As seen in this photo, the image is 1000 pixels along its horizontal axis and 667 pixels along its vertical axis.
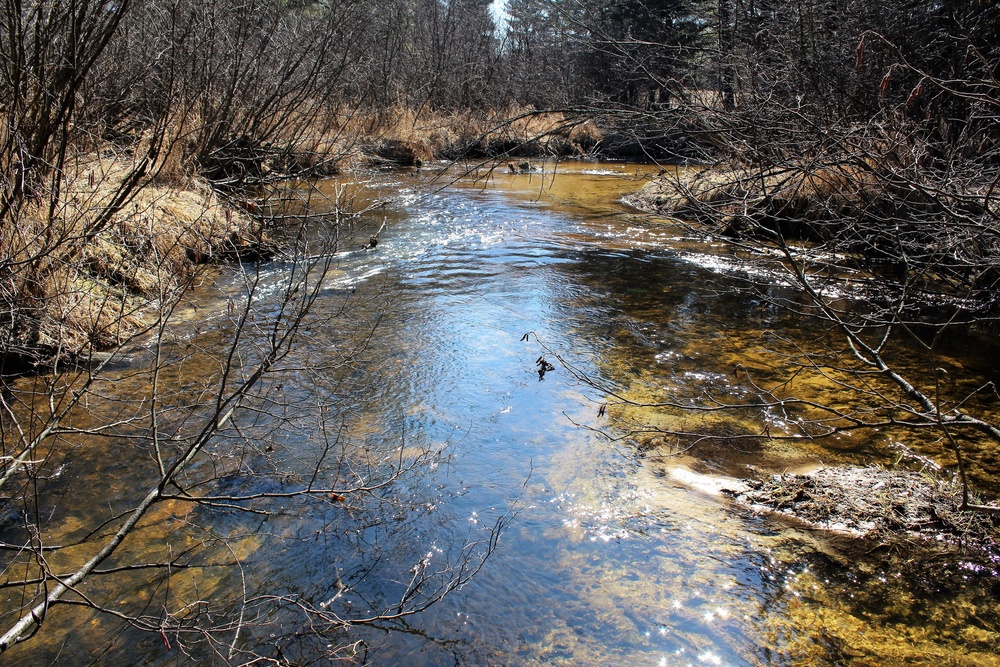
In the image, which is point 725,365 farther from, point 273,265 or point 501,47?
point 501,47

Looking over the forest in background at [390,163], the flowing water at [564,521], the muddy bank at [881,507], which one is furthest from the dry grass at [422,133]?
the muddy bank at [881,507]

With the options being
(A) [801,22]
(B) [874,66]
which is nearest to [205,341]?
(A) [801,22]

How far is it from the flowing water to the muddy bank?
14 centimetres

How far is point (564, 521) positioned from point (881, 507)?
1766mm

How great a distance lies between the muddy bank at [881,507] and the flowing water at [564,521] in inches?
5.5

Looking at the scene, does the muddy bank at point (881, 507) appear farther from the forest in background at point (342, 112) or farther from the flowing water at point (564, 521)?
the forest in background at point (342, 112)

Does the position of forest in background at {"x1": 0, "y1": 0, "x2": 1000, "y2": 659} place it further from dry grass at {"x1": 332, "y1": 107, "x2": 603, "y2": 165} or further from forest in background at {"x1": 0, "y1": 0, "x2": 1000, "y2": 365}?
dry grass at {"x1": 332, "y1": 107, "x2": 603, "y2": 165}

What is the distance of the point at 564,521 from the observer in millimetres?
3826

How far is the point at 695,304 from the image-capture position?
24.8ft

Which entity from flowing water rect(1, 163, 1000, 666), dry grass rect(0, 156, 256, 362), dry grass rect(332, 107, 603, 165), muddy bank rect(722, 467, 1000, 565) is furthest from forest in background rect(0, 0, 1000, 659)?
dry grass rect(332, 107, 603, 165)

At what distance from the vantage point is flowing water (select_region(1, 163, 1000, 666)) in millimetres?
2986

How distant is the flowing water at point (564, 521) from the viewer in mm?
2986

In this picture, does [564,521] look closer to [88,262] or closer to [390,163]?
[88,262]

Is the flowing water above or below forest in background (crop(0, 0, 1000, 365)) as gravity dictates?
below
